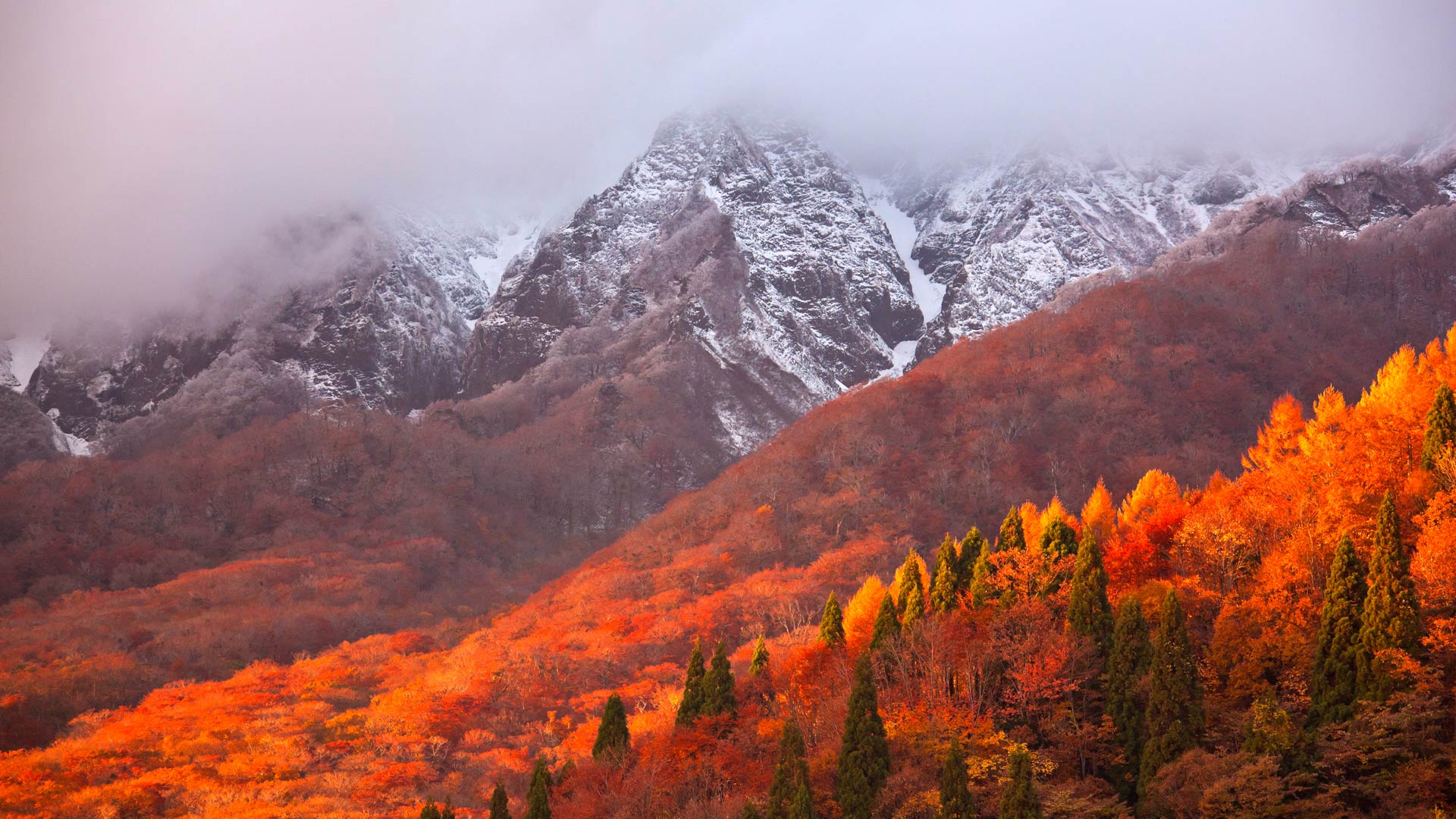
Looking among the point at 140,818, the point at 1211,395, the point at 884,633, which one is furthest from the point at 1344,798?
the point at 1211,395

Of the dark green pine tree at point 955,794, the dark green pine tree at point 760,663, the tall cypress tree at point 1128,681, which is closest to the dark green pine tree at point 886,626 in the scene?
the dark green pine tree at point 760,663

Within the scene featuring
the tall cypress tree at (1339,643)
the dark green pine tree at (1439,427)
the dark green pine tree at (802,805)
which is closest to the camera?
the tall cypress tree at (1339,643)

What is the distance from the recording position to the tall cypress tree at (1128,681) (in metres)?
45.1

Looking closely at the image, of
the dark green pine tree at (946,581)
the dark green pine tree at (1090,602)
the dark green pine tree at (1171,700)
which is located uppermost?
the dark green pine tree at (946,581)

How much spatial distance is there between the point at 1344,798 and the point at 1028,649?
14.6 m

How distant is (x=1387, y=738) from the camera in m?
36.9

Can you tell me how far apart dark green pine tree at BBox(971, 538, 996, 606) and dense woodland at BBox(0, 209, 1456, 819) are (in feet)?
0.77

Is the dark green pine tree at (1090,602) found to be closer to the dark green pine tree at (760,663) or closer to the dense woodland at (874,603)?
the dense woodland at (874,603)

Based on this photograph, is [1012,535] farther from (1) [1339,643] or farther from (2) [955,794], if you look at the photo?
(2) [955,794]

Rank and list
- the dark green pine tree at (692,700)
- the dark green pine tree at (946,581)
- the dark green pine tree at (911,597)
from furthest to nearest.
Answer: the dark green pine tree at (946,581)
the dark green pine tree at (911,597)
the dark green pine tree at (692,700)

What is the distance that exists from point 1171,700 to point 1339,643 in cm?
691

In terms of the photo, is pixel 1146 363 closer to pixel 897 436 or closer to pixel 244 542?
pixel 897 436

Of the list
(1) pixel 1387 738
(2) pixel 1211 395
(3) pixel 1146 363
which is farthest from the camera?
(3) pixel 1146 363

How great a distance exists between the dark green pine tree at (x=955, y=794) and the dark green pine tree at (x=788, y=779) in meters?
6.01
